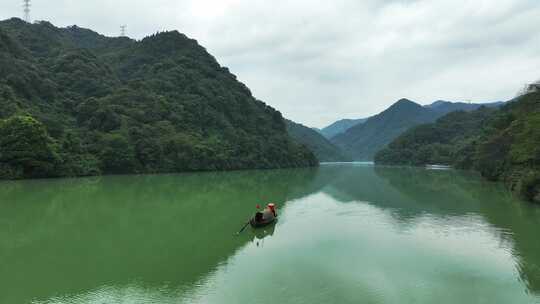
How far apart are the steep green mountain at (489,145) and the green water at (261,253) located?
119 inches

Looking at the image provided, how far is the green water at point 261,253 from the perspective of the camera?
8859 millimetres

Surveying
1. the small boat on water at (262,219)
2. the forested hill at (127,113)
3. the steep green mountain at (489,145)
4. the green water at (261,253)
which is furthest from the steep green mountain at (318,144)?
the small boat on water at (262,219)

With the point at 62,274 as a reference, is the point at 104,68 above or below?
above

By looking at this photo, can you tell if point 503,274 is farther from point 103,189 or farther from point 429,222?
point 103,189

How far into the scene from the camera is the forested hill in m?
39.6

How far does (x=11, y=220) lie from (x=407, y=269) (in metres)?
14.7

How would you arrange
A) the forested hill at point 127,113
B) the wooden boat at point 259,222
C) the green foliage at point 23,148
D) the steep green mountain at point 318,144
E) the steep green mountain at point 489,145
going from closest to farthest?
1. the wooden boat at point 259,222
2. the steep green mountain at point 489,145
3. the green foliage at point 23,148
4. the forested hill at point 127,113
5. the steep green mountain at point 318,144

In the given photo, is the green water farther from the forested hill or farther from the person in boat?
the forested hill

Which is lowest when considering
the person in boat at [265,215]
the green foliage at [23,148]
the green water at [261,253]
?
the green water at [261,253]

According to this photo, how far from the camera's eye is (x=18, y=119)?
3466 centimetres

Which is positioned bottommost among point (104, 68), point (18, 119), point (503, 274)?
point (503, 274)

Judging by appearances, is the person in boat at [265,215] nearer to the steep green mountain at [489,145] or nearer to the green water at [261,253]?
the green water at [261,253]

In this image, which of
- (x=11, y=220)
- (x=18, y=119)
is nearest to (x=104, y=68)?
(x=18, y=119)

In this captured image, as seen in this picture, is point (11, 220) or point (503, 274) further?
point (11, 220)
